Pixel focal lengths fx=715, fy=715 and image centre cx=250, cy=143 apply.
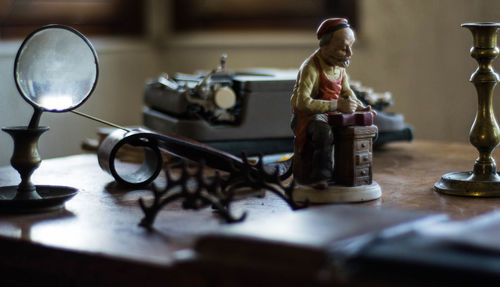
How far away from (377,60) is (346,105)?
204cm

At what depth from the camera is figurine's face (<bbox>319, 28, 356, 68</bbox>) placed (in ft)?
3.67

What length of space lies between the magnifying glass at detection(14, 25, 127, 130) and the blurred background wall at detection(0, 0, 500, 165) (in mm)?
1471

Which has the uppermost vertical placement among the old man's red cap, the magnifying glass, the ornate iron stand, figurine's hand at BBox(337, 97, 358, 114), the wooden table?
the old man's red cap

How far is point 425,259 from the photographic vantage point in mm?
664

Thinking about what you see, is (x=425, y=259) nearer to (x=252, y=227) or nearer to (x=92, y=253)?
(x=252, y=227)

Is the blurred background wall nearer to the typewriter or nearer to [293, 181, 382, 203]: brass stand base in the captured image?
the typewriter

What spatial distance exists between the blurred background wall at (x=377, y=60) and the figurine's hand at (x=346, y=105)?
5.55 feet

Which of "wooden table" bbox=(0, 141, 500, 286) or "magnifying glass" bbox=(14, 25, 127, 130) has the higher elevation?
"magnifying glass" bbox=(14, 25, 127, 130)

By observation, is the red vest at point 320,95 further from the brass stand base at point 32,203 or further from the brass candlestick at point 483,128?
the brass stand base at point 32,203

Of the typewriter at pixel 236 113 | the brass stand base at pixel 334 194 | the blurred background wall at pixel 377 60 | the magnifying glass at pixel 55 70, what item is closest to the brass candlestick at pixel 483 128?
the brass stand base at pixel 334 194

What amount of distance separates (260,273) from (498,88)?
2279mm

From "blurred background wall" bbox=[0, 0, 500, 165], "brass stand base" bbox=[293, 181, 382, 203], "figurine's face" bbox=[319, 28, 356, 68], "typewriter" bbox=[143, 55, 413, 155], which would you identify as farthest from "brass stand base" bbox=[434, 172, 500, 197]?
"blurred background wall" bbox=[0, 0, 500, 165]

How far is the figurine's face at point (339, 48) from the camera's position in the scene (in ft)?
3.67

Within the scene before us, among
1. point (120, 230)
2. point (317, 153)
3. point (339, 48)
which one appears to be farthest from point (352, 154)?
point (120, 230)
